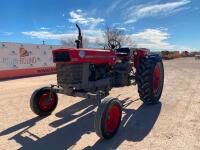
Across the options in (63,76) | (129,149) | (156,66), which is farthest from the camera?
(156,66)

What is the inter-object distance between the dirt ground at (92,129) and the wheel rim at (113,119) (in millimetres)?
187

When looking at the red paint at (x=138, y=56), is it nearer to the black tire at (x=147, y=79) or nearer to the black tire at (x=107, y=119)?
the black tire at (x=147, y=79)

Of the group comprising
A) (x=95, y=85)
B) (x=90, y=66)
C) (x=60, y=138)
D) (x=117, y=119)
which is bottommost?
(x=60, y=138)

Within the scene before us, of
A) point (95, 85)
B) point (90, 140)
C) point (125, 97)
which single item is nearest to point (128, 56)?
→ point (125, 97)

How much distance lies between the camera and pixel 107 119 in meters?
4.84

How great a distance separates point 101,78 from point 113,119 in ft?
5.41

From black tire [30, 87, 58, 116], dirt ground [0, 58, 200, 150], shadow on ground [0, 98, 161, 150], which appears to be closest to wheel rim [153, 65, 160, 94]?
dirt ground [0, 58, 200, 150]

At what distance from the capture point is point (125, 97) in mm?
8805

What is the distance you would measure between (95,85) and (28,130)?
5.83 ft

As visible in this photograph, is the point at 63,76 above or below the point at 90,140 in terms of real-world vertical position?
above

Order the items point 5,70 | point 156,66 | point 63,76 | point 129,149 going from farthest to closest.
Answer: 1. point 5,70
2. point 156,66
3. point 63,76
4. point 129,149

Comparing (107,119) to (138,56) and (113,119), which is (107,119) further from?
(138,56)

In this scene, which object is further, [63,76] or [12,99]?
[12,99]

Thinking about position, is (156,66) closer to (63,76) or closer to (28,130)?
(63,76)
